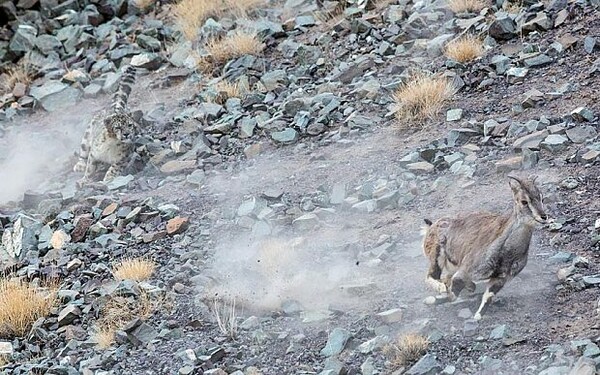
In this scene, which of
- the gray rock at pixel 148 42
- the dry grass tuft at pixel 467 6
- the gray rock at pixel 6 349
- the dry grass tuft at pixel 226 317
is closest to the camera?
the dry grass tuft at pixel 226 317

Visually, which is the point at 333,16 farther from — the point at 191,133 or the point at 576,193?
the point at 576,193

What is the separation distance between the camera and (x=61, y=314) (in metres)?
9.52

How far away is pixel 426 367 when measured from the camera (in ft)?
24.5

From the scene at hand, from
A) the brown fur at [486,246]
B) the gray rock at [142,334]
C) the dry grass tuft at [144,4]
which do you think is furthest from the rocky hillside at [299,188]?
the dry grass tuft at [144,4]

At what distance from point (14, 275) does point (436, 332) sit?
4.59 metres

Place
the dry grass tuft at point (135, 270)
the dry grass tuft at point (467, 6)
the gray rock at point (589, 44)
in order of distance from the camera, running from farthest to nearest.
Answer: the dry grass tuft at point (467, 6)
the gray rock at point (589, 44)
the dry grass tuft at point (135, 270)

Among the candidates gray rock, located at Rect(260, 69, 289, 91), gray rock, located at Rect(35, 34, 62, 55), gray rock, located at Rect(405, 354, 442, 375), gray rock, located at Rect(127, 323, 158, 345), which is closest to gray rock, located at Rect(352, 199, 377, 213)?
gray rock, located at Rect(127, 323, 158, 345)

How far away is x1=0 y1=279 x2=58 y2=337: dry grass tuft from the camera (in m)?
9.49

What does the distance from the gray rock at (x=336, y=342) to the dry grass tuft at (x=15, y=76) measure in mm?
9795

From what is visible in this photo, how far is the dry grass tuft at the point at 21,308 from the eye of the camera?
9.49 metres

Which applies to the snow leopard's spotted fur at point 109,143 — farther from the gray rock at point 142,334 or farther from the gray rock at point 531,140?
the gray rock at point 531,140

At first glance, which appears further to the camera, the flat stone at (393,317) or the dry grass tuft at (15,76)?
the dry grass tuft at (15,76)

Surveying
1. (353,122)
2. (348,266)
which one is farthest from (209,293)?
(353,122)

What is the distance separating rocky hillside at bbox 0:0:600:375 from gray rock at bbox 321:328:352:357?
0.02 m
